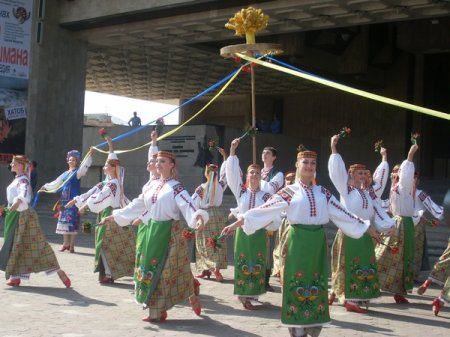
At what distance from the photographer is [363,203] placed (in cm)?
789

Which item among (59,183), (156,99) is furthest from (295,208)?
(156,99)

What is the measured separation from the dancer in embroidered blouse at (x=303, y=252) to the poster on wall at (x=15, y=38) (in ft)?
53.9

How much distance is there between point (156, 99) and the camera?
36812 mm

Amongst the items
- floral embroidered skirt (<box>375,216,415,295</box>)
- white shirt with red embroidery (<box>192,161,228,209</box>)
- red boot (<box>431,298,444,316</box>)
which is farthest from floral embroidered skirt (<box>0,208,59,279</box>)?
red boot (<box>431,298,444,316</box>)

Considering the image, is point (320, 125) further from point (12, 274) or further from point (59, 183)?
point (12, 274)

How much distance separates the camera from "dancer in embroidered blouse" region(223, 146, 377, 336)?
5.94 metres

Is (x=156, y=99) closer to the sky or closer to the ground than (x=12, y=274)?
closer to the sky

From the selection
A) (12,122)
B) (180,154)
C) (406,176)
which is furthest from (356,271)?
(12,122)

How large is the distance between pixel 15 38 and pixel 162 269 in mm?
15767

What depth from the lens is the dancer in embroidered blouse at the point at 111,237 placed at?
9.25 m

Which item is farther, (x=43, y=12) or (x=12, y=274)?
(x=43, y=12)

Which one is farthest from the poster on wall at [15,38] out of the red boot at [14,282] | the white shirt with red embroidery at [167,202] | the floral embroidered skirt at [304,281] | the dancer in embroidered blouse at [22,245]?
the floral embroidered skirt at [304,281]

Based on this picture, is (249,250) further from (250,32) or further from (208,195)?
(208,195)

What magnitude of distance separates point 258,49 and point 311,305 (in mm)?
3156
